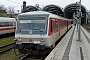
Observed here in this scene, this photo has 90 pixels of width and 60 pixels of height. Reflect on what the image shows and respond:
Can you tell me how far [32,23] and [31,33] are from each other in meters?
0.70

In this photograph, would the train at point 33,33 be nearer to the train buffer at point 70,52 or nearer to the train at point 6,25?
the train buffer at point 70,52

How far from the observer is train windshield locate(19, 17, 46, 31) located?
12.0 metres

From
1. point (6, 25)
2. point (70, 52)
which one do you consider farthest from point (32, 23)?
point (6, 25)

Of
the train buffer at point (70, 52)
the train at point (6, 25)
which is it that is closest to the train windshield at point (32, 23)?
the train buffer at point (70, 52)

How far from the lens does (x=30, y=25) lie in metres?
12.1

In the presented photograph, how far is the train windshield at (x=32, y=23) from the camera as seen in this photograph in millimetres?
11969

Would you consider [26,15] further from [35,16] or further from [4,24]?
[4,24]

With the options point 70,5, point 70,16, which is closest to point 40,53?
point 70,5

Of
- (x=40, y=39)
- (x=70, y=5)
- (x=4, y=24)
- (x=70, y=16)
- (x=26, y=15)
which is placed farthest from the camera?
(x=70, y=16)

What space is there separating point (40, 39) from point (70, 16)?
87843mm

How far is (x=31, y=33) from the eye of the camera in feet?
38.7

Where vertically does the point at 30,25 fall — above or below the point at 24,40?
above

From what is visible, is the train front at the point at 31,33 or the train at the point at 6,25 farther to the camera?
the train at the point at 6,25

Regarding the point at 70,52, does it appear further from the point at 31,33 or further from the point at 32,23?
the point at 32,23
